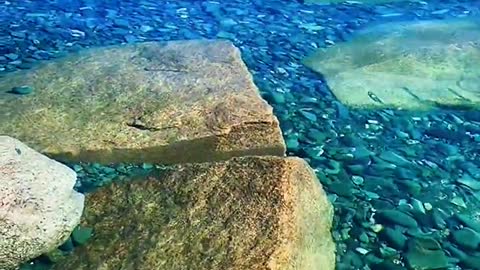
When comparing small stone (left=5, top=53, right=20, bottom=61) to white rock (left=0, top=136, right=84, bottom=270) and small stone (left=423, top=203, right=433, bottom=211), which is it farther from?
small stone (left=423, top=203, right=433, bottom=211)

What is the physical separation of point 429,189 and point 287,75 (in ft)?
6.54

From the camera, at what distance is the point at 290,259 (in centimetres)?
295

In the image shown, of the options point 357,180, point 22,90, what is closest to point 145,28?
point 22,90

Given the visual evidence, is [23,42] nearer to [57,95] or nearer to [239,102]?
[57,95]

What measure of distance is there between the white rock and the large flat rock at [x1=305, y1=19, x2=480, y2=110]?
2497 mm

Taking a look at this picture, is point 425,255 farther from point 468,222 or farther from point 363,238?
point 468,222

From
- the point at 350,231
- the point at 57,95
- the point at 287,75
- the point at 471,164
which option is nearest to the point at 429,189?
the point at 471,164

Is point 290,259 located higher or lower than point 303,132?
higher

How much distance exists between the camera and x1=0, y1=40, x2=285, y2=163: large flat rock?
13.7 feet

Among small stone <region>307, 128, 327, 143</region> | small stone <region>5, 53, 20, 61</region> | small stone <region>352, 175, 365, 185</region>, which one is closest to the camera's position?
small stone <region>352, 175, 365, 185</region>

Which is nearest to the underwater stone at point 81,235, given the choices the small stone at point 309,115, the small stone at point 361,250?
the small stone at point 361,250

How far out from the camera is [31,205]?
318 centimetres

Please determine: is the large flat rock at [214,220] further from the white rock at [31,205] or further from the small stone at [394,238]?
the small stone at [394,238]

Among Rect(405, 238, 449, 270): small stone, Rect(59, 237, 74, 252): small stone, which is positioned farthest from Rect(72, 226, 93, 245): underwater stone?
Rect(405, 238, 449, 270): small stone
